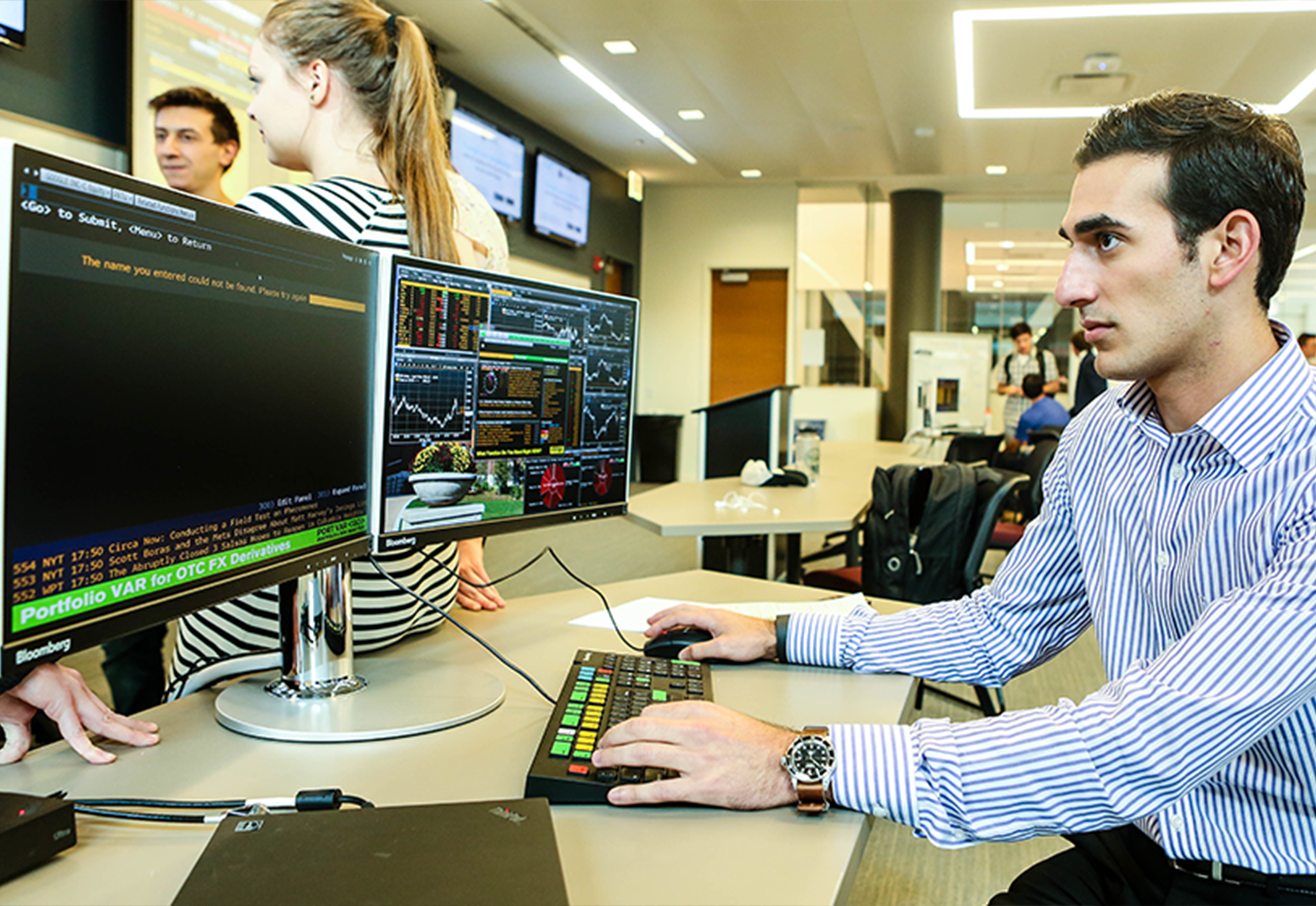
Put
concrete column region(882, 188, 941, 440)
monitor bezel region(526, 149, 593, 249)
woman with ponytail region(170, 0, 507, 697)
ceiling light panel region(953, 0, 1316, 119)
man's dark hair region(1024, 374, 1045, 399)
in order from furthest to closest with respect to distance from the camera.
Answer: concrete column region(882, 188, 941, 440), monitor bezel region(526, 149, 593, 249), man's dark hair region(1024, 374, 1045, 399), ceiling light panel region(953, 0, 1316, 119), woman with ponytail region(170, 0, 507, 697)

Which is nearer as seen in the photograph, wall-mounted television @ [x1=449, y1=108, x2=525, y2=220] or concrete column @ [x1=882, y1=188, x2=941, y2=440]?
wall-mounted television @ [x1=449, y1=108, x2=525, y2=220]

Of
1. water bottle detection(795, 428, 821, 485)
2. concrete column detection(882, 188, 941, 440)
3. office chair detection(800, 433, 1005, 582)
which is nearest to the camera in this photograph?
water bottle detection(795, 428, 821, 485)

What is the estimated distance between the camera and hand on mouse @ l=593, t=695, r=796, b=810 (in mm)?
811

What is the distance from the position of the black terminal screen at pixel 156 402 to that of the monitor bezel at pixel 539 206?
22.0ft

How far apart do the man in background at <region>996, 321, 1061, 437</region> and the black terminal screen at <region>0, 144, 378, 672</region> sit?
830cm

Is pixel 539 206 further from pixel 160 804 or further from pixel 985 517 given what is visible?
pixel 160 804

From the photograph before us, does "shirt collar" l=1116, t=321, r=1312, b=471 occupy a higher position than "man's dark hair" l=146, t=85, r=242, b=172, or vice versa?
"man's dark hair" l=146, t=85, r=242, b=172

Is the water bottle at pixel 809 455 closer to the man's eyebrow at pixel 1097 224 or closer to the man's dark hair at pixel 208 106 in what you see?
the man's dark hair at pixel 208 106

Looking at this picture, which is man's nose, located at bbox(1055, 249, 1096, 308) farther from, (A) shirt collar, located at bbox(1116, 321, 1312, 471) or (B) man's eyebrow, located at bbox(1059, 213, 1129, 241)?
(A) shirt collar, located at bbox(1116, 321, 1312, 471)

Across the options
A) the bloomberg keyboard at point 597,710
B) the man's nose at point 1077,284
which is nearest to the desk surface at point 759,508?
the bloomberg keyboard at point 597,710

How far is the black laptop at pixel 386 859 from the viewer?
0.61m

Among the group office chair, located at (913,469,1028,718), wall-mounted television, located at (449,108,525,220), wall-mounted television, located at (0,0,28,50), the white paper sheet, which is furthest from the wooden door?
the white paper sheet

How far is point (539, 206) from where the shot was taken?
7.54m

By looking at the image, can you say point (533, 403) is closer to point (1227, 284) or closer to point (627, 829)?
point (627, 829)
